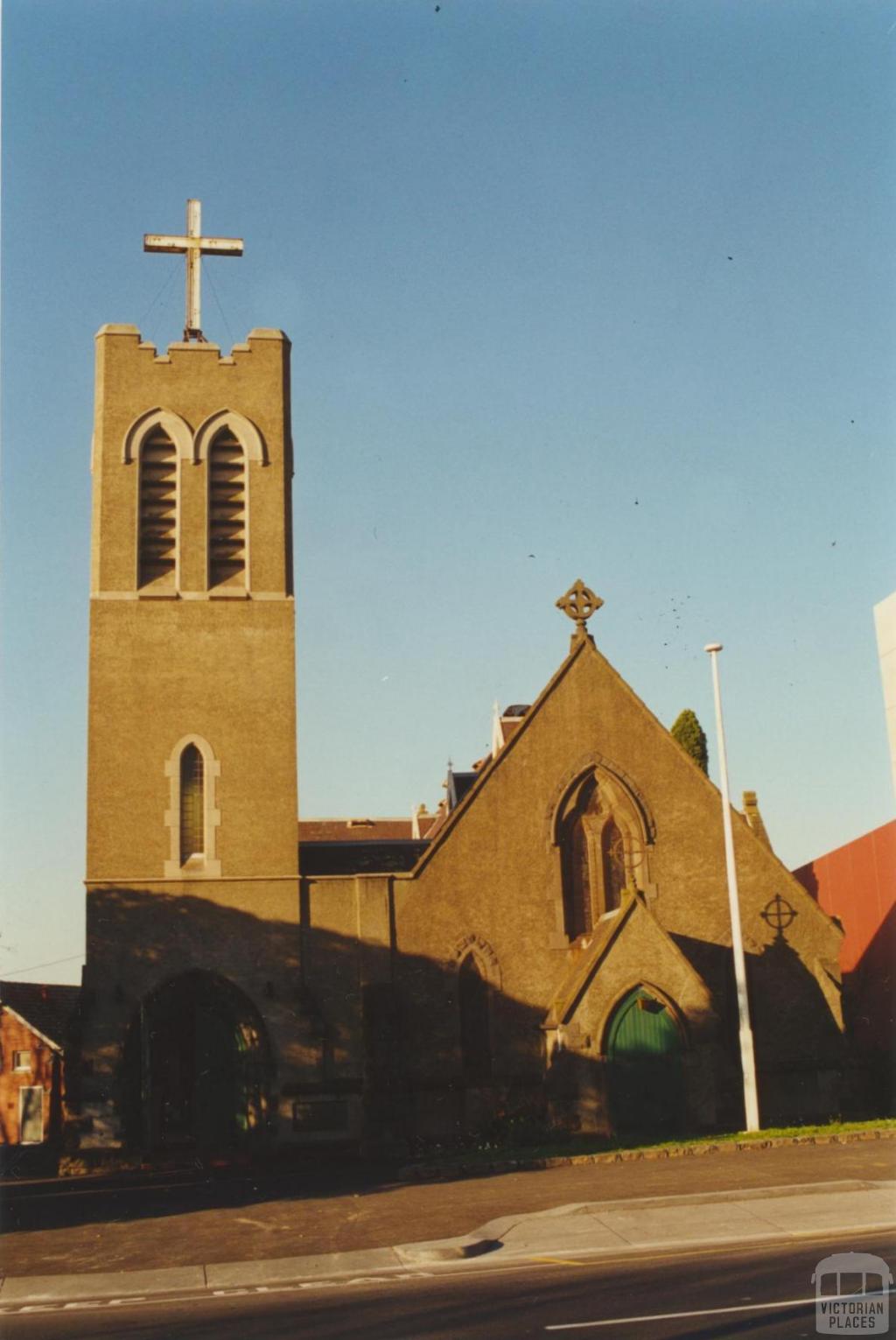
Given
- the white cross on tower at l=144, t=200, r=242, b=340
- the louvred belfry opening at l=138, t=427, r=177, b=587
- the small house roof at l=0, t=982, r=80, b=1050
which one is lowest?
the small house roof at l=0, t=982, r=80, b=1050

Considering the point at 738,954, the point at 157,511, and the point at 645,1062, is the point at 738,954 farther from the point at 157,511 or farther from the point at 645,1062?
the point at 157,511

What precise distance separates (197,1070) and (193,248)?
67.6 ft

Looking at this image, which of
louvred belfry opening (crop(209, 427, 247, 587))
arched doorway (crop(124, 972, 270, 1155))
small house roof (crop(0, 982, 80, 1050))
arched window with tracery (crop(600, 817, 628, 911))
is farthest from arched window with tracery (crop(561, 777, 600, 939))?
small house roof (crop(0, 982, 80, 1050))

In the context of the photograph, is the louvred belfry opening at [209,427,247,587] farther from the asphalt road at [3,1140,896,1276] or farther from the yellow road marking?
the yellow road marking

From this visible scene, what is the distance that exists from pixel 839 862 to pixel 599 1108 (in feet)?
55.6

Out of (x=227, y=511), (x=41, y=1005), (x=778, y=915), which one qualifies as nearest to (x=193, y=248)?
A: (x=227, y=511)

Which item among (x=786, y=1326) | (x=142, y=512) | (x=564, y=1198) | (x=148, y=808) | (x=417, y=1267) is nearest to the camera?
(x=786, y=1326)

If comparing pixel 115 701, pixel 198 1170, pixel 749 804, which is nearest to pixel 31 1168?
pixel 198 1170

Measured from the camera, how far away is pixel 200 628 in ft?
A: 112

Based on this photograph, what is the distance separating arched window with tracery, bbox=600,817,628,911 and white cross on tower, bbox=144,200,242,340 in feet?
54.7

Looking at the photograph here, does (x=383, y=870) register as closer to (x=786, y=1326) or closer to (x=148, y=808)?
(x=148, y=808)

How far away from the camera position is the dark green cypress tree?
4256 cm

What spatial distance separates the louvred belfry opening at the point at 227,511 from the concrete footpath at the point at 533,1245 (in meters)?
19.4

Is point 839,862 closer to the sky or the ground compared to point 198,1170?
closer to the sky
